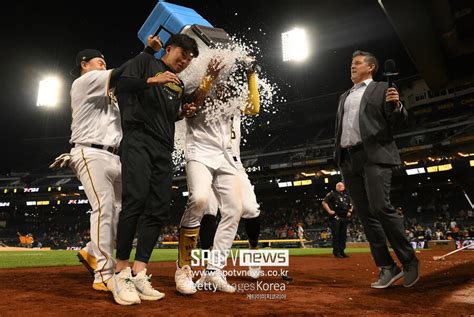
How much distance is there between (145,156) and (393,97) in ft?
7.97

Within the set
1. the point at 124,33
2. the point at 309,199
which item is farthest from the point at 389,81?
the point at 309,199

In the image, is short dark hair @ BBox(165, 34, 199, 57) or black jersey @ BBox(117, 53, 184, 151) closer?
black jersey @ BBox(117, 53, 184, 151)

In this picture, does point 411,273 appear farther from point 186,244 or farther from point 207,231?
point 207,231

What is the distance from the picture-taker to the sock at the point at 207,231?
437cm

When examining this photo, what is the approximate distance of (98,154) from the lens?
3.35m

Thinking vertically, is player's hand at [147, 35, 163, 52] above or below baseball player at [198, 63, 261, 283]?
above

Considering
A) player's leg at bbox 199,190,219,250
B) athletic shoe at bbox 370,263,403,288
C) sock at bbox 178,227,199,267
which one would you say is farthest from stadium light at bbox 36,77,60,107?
athletic shoe at bbox 370,263,403,288

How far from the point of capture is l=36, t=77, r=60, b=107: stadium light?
28.0 meters

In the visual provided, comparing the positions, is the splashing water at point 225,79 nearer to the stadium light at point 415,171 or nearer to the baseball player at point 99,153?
the baseball player at point 99,153

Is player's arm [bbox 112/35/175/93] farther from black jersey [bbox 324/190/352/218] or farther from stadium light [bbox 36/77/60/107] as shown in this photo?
stadium light [bbox 36/77/60/107]

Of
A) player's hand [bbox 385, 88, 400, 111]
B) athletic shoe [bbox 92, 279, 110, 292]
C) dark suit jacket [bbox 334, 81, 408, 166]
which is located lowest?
athletic shoe [bbox 92, 279, 110, 292]

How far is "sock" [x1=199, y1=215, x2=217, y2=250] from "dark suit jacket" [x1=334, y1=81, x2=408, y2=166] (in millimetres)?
1993

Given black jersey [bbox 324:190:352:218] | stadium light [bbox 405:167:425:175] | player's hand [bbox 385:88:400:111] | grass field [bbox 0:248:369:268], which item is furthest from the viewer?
stadium light [bbox 405:167:425:175]

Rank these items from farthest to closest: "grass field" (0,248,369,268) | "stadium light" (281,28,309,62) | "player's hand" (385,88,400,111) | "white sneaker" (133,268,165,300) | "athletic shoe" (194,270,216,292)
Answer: "stadium light" (281,28,309,62)
"grass field" (0,248,369,268)
"player's hand" (385,88,400,111)
"athletic shoe" (194,270,216,292)
"white sneaker" (133,268,165,300)
